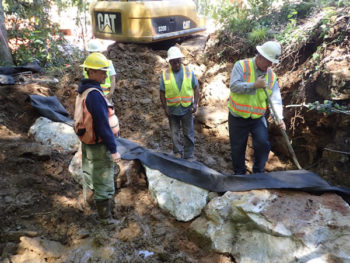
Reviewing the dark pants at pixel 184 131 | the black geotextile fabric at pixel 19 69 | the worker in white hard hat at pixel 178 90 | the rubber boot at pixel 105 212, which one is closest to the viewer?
the rubber boot at pixel 105 212

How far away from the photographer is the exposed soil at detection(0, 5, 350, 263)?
295cm

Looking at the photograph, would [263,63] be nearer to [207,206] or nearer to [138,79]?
[207,206]

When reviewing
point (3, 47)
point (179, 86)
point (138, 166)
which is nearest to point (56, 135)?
point (138, 166)

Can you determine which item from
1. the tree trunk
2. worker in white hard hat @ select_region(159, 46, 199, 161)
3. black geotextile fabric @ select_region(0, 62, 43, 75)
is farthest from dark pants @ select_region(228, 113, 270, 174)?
the tree trunk

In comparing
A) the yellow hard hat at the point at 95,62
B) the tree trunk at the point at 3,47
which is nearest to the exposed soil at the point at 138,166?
the tree trunk at the point at 3,47

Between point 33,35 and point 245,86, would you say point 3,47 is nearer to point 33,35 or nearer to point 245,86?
point 33,35

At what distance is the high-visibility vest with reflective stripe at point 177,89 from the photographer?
4.03 m

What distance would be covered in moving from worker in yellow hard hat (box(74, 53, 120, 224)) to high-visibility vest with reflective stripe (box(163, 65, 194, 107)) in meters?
1.34

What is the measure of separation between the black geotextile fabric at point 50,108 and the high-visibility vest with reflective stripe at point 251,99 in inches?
117

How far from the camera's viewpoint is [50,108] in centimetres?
529

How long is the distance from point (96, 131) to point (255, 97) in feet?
6.23

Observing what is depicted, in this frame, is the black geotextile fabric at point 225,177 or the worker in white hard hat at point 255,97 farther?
the worker in white hard hat at point 255,97

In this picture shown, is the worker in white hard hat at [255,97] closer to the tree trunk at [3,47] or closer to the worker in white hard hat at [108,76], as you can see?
the worker in white hard hat at [108,76]

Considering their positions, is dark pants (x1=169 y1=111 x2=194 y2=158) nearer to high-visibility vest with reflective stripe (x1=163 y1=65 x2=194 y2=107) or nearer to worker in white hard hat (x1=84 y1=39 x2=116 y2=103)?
high-visibility vest with reflective stripe (x1=163 y1=65 x2=194 y2=107)
